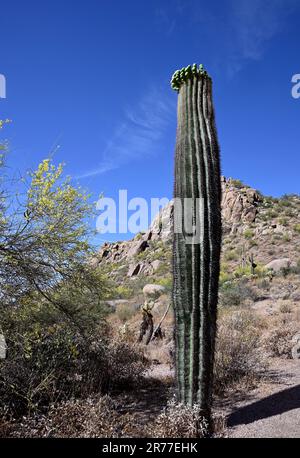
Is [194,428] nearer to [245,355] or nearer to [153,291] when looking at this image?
[245,355]

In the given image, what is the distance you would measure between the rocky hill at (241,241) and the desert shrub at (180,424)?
684 inches

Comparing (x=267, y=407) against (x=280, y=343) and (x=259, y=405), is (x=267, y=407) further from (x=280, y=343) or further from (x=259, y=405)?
(x=280, y=343)

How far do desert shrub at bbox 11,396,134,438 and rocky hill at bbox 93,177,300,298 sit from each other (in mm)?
17307

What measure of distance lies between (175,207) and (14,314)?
2.92 m

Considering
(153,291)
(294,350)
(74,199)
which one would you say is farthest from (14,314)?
(153,291)

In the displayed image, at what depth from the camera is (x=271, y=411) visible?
562 centimetres

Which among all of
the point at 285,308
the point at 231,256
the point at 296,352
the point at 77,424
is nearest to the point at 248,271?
the point at 231,256

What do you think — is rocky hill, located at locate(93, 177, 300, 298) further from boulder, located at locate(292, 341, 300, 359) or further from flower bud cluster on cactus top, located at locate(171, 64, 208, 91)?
flower bud cluster on cactus top, located at locate(171, 64, 208, 91)

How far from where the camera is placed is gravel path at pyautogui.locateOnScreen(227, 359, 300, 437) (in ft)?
15.9

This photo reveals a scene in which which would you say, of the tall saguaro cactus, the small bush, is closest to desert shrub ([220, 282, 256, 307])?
the small bush

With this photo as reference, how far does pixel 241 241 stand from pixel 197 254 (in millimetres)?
24946
